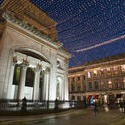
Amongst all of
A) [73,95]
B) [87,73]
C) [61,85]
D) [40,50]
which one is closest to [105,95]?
[87,73]

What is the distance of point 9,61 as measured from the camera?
14594mm

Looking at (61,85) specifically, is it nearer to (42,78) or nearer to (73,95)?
(42,78)

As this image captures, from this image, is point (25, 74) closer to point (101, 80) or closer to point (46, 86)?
point (46, 86)

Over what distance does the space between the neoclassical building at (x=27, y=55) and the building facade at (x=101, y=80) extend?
67.0 feet

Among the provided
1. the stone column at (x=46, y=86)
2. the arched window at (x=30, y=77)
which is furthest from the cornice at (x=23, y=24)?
the arched window at (x=30, y=77)

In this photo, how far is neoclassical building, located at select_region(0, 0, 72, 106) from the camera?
577 inches

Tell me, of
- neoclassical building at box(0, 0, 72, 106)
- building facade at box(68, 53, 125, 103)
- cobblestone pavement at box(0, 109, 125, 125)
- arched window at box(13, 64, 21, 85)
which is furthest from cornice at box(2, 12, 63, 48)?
building facade at box(68, 53, 125, 103)

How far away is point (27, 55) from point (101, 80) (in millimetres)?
32101

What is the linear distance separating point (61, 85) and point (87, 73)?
24.7 m

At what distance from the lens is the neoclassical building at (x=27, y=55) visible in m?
14.6

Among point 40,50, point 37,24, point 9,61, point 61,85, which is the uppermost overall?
point 37,24

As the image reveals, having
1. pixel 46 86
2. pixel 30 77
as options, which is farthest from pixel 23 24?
pixel 46 86

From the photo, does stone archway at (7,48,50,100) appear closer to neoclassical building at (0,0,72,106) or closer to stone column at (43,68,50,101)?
neoclassical building at (0,0,72,106)

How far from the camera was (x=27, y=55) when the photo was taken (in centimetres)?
1692
